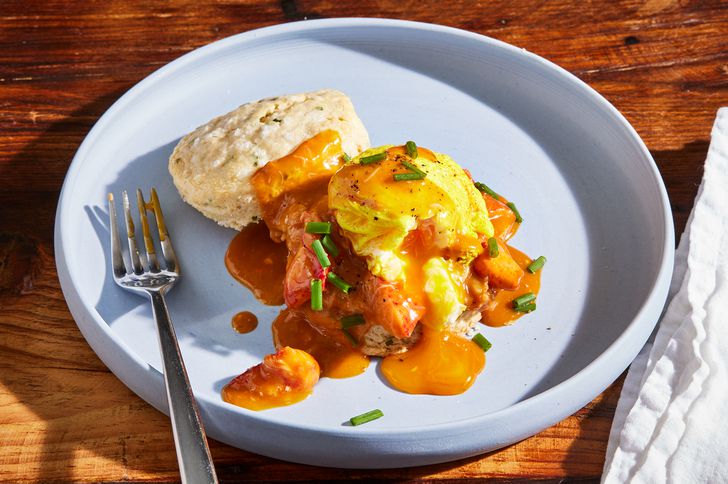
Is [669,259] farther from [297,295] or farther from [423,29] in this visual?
[423,29]

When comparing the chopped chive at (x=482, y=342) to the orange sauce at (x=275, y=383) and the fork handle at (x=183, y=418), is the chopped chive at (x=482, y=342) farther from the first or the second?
the fork handle at (x=183, y=418)

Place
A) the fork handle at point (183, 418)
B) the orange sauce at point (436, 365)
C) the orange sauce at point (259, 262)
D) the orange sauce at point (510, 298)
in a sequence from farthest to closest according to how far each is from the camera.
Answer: the orange sauce at point (259, 262) → the orange sauce at point (510, 298) → the orange sauce at point (436, 365) → the fork handle at point (183, 418)

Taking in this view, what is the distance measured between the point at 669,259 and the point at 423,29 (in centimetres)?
223

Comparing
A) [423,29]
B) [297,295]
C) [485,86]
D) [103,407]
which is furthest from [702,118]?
[103,407]

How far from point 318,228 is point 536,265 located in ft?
3.92

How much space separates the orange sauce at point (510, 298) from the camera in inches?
164

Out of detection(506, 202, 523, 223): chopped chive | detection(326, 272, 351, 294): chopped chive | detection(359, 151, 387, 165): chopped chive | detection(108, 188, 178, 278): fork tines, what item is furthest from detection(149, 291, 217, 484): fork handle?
detection(506, 202, 523, 223): chopped chive

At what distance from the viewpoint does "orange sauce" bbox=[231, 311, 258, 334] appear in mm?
4141

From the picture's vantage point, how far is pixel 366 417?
3670mm

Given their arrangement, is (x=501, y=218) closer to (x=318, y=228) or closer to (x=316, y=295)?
(x=318, y=228)

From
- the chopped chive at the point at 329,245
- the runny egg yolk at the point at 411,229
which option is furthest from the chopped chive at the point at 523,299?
the chopped chive at the point at 329,245

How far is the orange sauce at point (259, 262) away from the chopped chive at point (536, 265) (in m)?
1.28

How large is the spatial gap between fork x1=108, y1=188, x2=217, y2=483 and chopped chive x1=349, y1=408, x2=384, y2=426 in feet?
2.21

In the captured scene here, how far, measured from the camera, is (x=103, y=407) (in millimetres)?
3826
